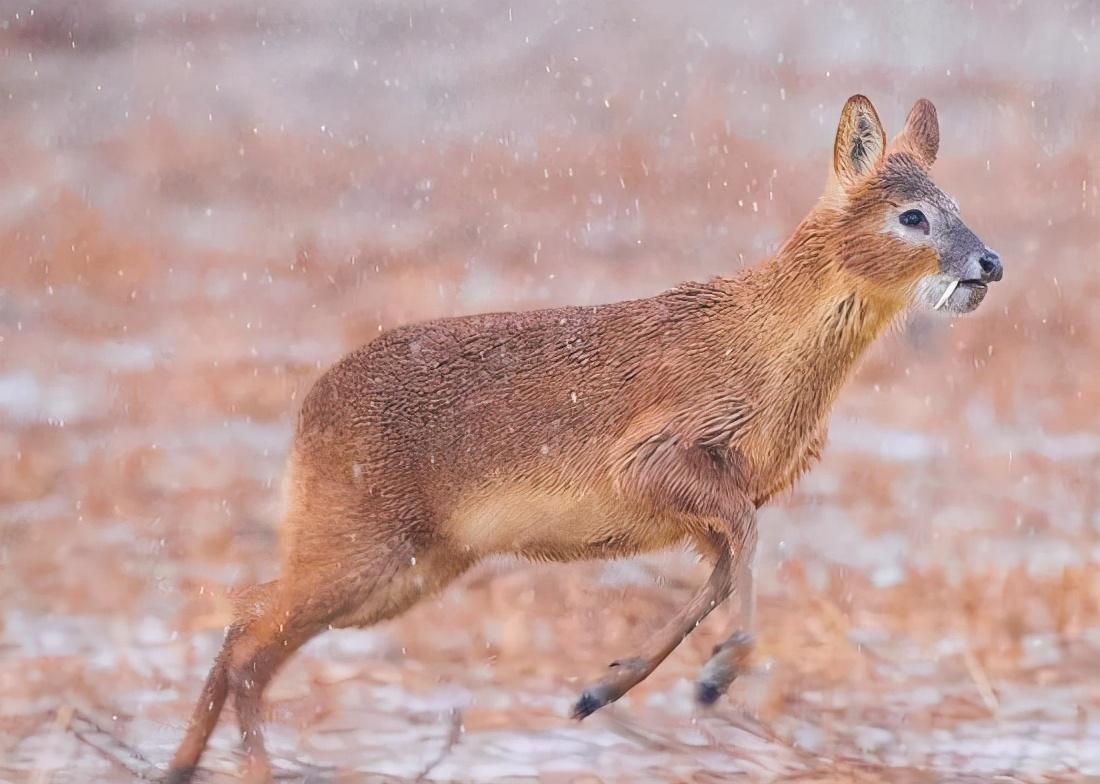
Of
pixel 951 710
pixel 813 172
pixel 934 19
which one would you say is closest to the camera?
pixel 951 710

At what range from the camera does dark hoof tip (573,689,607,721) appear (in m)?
5.36

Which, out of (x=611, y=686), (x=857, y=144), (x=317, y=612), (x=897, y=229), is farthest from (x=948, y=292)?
(x=317, y=612)

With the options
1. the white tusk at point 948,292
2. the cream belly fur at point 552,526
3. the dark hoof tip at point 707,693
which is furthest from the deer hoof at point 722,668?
the white tusk at point 948,292

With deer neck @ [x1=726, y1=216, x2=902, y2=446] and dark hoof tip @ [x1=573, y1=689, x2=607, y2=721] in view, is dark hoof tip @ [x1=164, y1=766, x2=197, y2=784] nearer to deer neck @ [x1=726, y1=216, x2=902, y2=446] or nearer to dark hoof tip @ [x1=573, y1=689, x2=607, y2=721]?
dark hoof tip @ [x1=573, y1=689, x2=607, y2=721]

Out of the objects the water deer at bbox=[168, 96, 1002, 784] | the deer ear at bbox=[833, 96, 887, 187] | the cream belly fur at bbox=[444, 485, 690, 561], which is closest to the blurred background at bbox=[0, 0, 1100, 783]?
the water deer at bbox=[168, 96, 1002, 784]

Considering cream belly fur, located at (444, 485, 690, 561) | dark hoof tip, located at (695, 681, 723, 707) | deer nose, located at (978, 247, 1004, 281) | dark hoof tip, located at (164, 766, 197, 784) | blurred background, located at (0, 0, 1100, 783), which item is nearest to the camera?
dark hoof tip, located at (695, 681, 723, 707)

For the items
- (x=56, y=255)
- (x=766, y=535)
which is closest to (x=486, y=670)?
(x=766, y=535)

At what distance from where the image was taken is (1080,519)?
9.98 metres

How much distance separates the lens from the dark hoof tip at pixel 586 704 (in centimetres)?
536

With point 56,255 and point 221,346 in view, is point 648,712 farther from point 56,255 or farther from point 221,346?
point 56,255

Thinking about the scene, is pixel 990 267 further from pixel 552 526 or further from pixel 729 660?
pixel 552 526

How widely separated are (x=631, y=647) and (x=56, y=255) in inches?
199

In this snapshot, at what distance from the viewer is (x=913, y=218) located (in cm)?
580

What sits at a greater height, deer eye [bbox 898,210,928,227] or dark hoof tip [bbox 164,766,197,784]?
deer eye [bbox 898,210,928,227]
